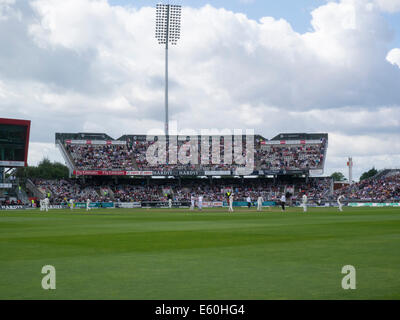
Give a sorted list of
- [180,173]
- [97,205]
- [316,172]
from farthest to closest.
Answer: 1. [316,172]
2. [180,173]
3. [97,205]

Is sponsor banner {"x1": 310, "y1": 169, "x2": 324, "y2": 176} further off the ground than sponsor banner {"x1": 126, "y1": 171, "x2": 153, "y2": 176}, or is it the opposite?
sponsor banner {"x1": 310, "y1": 169, "x2": 324, "y2": 176}

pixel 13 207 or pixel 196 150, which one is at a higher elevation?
pixel 196 150

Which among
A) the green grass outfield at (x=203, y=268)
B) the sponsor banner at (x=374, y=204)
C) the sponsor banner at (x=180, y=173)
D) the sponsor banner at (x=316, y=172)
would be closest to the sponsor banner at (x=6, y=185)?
the sponsor banner at (x=180, y=173)

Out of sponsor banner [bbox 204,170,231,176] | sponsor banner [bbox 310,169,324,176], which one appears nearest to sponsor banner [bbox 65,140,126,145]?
sponsor banner [bbox 204,170,231,176]

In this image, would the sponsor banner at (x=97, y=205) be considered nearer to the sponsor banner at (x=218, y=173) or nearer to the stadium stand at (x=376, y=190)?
the sponsor banner at (x=218, y=173)

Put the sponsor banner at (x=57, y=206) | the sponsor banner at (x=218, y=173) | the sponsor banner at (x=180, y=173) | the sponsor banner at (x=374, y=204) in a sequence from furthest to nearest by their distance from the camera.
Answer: the sponsor banner at (x=180, y=173)
the sponsor banner at (x=218, y=173)
the sponsor banner at (x=57, y=206)
the sponsor banner at (x=374, y=204)

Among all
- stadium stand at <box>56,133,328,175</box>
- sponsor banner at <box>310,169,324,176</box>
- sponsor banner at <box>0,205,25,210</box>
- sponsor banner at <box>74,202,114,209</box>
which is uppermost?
stadium stand at <box>56,133,328,175</box>

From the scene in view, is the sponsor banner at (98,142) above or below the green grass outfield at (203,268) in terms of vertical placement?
above

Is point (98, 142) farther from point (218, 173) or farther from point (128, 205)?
point (218, 173)

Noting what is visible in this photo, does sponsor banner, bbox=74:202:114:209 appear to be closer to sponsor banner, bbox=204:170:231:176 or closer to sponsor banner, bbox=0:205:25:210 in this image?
sponsor banner, bbox=0:205:25:210

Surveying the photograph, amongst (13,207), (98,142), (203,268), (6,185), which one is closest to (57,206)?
(13,207)

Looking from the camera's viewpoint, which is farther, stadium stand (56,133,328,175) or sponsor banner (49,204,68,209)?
stadium stand (56,133,328,175)

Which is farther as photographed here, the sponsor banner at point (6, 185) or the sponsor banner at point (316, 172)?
the sponsor banner at point (316, 172)

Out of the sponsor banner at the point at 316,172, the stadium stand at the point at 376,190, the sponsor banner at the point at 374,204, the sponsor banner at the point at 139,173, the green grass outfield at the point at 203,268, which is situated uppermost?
the sponsor banner at the point at 316,172
